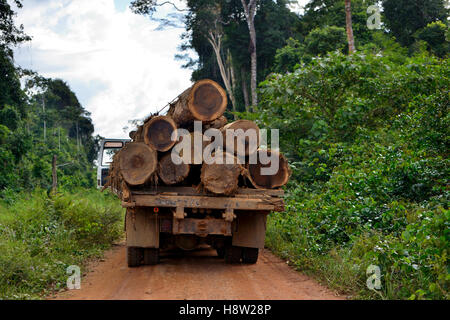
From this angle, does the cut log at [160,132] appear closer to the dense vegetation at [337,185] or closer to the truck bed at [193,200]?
the truck bed at [193,200]

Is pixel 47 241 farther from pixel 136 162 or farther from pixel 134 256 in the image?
pixel 136 162

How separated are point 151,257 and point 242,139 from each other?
2.28m

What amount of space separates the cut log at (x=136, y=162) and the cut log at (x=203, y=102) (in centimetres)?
84

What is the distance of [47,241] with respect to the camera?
747cm

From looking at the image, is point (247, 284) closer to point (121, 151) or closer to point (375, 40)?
point (121, 151)

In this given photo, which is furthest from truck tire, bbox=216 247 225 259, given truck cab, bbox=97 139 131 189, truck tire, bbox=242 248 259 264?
truck cab, bbox=97 139 131 189

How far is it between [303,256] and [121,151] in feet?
10.5

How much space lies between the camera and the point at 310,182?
1077 centimetres

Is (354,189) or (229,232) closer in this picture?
(229,232)

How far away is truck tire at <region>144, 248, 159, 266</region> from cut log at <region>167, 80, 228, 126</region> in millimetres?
2035

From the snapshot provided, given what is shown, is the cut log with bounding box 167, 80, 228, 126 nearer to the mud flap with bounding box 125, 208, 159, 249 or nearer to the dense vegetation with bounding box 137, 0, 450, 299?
the mud flap with bounding box 125, 208, 159, 249

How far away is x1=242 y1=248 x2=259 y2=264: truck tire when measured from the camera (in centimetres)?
710

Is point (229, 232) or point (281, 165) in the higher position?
point (281, 165)

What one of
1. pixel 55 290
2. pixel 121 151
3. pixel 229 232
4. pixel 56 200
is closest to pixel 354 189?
pixel 229 232
